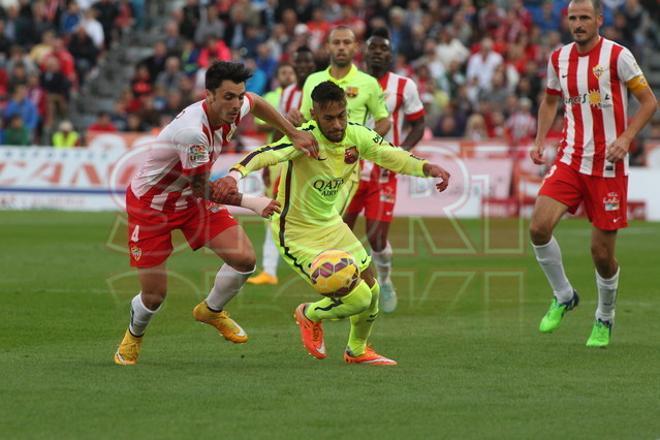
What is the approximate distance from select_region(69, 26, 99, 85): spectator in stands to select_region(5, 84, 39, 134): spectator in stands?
2.61 metres

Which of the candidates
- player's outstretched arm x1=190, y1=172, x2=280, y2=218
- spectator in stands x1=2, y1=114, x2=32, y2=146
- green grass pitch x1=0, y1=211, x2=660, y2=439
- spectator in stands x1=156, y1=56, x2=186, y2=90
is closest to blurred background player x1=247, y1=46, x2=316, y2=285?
green grass pitch x1=0, y1=211, x2=660, y2=439

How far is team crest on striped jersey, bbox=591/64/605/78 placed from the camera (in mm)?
10188

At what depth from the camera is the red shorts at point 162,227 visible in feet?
30.7

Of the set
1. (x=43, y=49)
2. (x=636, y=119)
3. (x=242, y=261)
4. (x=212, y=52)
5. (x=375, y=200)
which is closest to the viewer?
(x=242, y=261)

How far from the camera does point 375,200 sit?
1287 centimetres

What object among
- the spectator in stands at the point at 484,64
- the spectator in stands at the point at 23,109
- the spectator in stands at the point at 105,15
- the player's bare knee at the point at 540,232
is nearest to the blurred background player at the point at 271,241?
the player's bare knee at the point at 540,232

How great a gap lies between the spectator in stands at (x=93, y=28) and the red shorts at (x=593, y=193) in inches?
879

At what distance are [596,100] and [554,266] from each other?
137 centimetres

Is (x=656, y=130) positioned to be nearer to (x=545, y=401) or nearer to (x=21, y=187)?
(x=21, y=187)

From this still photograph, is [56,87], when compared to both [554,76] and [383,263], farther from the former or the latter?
[554,76]

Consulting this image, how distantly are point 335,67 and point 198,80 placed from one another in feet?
53.6

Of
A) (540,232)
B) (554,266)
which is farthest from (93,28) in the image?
(540,232)

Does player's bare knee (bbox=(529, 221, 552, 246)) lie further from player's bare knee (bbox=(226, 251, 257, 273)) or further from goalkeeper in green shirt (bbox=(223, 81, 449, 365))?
player's bare knee (bbox=(226, 251, 257, 273))

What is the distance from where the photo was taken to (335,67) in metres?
12.7
